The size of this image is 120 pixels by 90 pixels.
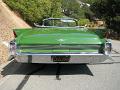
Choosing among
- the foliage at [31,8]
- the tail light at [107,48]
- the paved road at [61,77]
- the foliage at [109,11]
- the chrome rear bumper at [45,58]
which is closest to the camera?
the paved road at [61,77]

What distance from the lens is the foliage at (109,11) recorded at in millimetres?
32100

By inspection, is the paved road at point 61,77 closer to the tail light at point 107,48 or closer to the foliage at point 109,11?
the tail light at point 107,48

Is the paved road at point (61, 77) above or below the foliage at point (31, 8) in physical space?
below

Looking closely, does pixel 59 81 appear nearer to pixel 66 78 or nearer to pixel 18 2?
pixel 66 78

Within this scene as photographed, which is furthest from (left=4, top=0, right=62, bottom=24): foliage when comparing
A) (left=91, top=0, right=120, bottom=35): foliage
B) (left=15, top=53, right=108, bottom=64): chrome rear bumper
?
(left=15, top=53, right=108, bottom=64): chrome rear bumper

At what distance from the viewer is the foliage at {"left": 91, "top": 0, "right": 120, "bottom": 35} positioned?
3210cm

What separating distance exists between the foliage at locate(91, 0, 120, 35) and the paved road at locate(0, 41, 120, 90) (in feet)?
68.3

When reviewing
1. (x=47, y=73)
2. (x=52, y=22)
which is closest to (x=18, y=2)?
(x=52, y=22)

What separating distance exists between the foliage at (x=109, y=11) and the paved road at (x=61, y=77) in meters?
20.8

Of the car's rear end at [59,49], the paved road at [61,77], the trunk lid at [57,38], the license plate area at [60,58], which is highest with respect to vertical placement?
the trunk lid at [57,38]

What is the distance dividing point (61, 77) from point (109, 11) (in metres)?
25.2

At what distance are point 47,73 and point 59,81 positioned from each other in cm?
121

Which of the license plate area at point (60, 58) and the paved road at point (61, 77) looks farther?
the license plate area at point (60, 58)

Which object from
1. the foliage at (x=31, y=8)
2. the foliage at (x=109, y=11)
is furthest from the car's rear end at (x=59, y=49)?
the foliage at (x=109, y=11)
